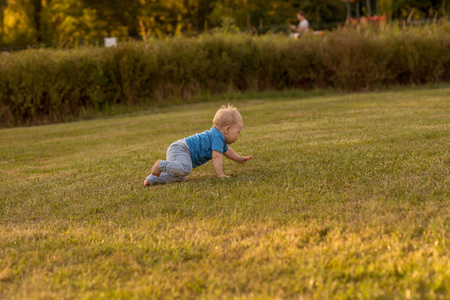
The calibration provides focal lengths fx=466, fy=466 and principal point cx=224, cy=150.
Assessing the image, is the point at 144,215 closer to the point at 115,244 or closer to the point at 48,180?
the point at 115,244

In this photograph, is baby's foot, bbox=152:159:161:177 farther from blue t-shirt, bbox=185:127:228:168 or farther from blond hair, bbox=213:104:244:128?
blond hair, bbox=213:104:244:128

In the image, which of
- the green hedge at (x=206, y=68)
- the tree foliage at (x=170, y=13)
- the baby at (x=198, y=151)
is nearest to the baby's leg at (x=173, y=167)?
the baby at (x=198, y=151)

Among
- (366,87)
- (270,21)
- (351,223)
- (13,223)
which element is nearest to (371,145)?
(351,223)

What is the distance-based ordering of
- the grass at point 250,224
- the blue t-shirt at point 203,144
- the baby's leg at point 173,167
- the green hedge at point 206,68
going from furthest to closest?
the green hedge at point 206,68 → the blue t-shirt at point 203,144 → the baby's leg at point 173,167 → the grass at point 250,224

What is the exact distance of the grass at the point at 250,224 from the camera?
220cm

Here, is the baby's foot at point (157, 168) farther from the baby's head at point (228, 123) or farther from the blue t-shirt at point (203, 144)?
the baby's head at point (228, 123)

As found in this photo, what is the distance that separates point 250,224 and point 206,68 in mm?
11738

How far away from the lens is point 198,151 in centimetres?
460

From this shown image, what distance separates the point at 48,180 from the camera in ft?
16.7

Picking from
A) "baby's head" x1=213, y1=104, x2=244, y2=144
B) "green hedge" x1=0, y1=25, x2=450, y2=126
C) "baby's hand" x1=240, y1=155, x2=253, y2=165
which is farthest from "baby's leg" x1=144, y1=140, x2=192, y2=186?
"green hedge" x1=0, y1=25, x2=450, y2=126

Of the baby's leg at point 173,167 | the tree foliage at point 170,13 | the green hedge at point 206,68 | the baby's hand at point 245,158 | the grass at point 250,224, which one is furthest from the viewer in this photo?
the tree foliage at point 170,13

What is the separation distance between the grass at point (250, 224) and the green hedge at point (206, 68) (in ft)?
23.0

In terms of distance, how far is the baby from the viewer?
438cm

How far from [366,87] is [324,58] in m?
1.53
